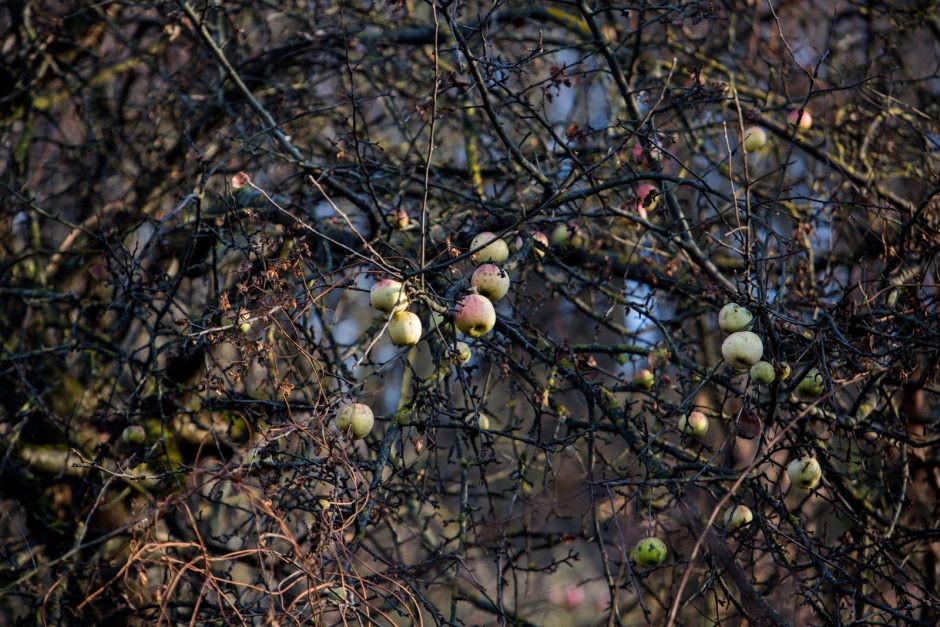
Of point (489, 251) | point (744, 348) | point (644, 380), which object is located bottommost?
point (644, 380)

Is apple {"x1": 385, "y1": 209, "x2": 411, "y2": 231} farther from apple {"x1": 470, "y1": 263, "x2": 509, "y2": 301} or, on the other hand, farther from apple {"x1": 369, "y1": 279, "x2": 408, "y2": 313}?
apple {"x1": 369, "y1": 279, "x2": 408, "y2": 313}

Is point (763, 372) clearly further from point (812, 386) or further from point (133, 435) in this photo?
point (133, 435)

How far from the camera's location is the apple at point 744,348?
2674 mm

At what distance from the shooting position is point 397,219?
348 centimetres

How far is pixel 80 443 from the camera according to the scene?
14.1 feet

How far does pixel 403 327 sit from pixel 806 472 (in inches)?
58.7

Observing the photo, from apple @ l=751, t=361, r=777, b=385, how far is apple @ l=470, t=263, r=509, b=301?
0.90 m

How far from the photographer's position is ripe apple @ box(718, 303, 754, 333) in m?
2.72

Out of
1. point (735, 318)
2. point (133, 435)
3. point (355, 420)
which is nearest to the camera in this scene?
point (355, 420)

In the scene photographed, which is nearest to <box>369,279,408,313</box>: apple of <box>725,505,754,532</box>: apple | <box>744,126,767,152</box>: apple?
<box>725,505,754,532</box>: apple

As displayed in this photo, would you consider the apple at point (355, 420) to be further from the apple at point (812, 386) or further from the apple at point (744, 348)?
the apple at point (812, 386)

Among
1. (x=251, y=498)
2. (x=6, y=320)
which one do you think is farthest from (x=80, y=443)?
(x=251, y=498)

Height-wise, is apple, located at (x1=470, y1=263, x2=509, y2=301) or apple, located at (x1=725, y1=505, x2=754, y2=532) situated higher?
apple, located at (x1=470, y1=263, x2=509, y2=301)

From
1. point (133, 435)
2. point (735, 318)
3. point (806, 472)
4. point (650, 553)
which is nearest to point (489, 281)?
point (735, 318)
